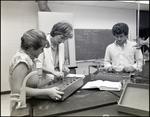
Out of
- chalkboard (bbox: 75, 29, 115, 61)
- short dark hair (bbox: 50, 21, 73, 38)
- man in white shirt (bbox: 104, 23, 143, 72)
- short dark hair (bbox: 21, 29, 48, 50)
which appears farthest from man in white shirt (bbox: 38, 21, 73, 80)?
chalkboard (bbox: 75, 29, 115, 61)

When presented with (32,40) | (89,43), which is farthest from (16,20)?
(32,40)

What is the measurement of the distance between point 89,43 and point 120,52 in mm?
1896

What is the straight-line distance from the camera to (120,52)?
1759mm

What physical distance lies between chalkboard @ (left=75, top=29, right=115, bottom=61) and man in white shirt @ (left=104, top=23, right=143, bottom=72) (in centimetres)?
167

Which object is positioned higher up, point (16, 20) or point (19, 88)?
point (16, 20)

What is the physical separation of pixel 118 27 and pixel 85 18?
7.39 feet

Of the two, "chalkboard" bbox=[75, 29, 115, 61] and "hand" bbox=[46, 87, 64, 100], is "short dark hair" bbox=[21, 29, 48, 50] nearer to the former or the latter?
"hand" bbox=[46, 87, 64, 100]

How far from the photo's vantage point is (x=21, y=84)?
854mm

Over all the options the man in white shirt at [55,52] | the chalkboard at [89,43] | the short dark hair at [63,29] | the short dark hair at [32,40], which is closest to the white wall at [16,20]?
the chalkboard at [89,43]

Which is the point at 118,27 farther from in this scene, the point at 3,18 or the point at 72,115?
the point at 3,18

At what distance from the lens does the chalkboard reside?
140 inches

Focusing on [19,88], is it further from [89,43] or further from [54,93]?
[89,43]

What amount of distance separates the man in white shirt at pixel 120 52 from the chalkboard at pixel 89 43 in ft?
5.47

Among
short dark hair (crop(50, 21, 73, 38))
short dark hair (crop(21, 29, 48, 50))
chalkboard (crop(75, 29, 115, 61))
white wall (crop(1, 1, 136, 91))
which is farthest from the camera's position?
chalkboard (crop(75, 29, 115, 61))
